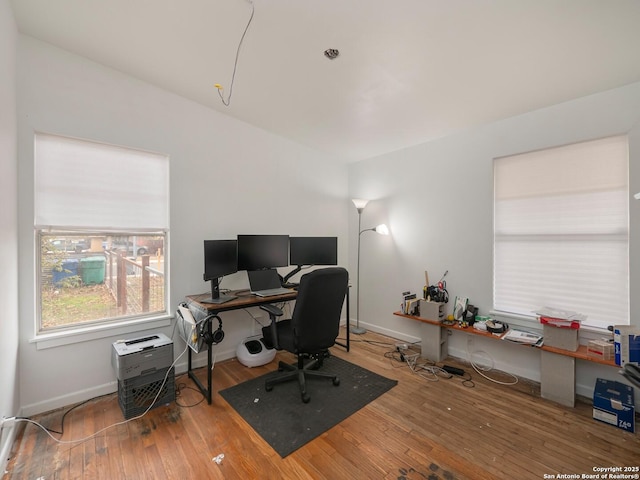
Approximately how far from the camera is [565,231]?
2.53 metres

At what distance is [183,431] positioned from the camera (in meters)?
1.89

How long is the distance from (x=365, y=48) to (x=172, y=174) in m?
2.06

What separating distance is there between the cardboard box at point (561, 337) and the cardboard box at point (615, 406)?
0.33m

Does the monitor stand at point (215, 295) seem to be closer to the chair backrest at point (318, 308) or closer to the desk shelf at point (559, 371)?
the chair backrest at point (318, 308)

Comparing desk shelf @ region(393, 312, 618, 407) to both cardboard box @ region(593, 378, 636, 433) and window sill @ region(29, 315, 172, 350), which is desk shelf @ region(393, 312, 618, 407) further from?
window sill @ region(29, 315, 172, 350)

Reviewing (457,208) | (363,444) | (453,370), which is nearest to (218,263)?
(363,444)

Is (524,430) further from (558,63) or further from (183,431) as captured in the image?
(558,63)

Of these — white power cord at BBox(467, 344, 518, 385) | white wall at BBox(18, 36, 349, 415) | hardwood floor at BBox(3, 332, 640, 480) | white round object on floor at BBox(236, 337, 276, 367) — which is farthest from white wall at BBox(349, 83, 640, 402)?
white round object on floor at BBox(236, 337, 276, 367)

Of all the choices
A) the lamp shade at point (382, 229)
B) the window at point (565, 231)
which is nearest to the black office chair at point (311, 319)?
the lamp shade at point (382, 229)

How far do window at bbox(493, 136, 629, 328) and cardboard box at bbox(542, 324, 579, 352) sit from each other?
1.15 feet

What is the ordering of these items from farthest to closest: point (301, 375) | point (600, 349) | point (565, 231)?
point (565, 231)
point (301, 375)
point (600, 349)

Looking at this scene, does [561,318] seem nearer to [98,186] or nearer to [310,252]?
[310,252]

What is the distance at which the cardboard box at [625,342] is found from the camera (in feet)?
6.02

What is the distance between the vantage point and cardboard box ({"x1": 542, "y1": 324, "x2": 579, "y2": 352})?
7.34ft
